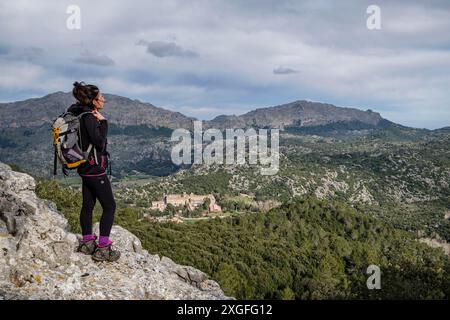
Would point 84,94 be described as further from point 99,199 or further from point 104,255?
point 104,255

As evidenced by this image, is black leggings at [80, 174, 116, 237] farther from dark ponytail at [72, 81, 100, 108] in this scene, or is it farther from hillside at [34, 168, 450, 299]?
hillside at [34, 168, 450, 299]

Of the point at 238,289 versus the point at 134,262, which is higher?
the point at 134,262

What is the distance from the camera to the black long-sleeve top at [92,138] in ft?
32.9

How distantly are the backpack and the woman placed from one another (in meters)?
0.10

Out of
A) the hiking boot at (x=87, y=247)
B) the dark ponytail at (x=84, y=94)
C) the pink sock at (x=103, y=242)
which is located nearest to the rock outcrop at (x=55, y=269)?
the hiking boot at (x=87, y=247)

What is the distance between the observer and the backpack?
33.2ft

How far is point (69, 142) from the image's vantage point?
33.1ft

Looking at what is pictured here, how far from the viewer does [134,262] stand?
41.6 ft

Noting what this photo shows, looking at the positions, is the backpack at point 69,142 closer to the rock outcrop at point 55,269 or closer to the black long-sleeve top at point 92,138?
the black long-sleeve top at point 92,138

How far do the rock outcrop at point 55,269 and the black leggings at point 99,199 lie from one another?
1118 millimetres

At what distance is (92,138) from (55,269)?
3.84m
